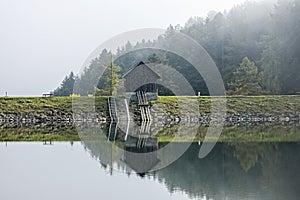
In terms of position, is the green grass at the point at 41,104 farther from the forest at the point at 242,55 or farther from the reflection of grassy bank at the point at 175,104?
the forest at the point at 242,55

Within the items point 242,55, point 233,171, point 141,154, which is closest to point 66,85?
point 242,55

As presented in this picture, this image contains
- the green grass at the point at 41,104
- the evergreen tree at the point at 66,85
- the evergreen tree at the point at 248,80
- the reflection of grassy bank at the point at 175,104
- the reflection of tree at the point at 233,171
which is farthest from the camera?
the evergreen tree at the point at 66,85

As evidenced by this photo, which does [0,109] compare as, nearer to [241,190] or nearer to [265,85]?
[265,85]

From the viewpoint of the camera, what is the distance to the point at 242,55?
57125mm

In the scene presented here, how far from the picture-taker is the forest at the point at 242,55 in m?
44.5

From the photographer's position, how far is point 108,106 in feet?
117

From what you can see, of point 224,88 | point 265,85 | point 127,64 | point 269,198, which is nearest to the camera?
point 269,198

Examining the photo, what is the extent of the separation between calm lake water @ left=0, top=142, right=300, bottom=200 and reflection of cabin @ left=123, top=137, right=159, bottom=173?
0.44 m

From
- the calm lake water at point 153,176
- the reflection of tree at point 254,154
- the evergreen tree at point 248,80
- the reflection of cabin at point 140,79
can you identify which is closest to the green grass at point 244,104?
the reflection of cabin at point 140,79

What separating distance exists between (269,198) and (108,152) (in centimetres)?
787

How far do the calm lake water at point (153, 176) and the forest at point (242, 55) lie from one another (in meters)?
30.1

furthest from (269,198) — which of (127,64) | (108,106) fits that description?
(127,64)

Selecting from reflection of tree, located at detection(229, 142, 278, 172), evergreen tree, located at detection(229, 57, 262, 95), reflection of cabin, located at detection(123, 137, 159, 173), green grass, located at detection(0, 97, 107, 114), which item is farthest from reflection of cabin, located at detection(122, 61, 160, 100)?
reflection of tree, located at detection(229, 142, 278, 172)

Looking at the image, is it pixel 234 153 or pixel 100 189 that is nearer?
pixel 100 189
